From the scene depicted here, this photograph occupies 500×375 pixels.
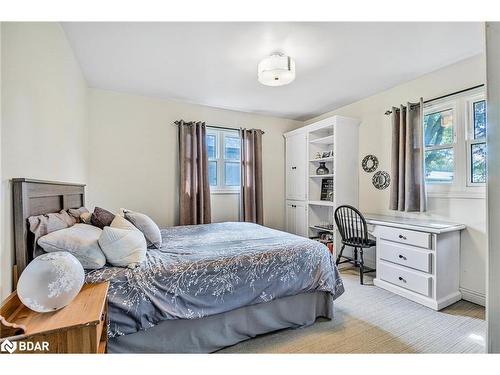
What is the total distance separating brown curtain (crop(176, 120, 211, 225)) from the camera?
342 cm

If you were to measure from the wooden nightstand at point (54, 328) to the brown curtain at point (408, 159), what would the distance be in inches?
118

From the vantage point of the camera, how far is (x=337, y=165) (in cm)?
337

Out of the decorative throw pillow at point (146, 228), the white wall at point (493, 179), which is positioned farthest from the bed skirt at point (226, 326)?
the white wall at point (493, 179)

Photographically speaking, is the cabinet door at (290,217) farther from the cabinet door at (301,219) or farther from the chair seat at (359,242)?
the chair seat at (359,242)

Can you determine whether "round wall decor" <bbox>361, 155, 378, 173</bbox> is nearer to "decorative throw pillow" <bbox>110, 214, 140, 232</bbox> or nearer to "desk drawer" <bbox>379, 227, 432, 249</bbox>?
"desk drawer" <bbox>379, 227, 432, 249</bbox>

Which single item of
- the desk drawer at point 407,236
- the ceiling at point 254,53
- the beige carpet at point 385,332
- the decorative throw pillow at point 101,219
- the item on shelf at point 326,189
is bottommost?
the beige carpet at point 385,332

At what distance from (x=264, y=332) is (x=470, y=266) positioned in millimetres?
2167

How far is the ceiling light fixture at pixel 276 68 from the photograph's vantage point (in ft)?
6.95

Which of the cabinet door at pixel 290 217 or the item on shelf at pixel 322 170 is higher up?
the item on shelf at pixel 322 170
